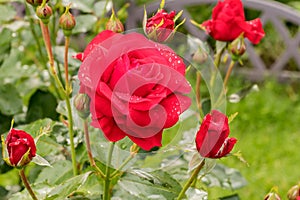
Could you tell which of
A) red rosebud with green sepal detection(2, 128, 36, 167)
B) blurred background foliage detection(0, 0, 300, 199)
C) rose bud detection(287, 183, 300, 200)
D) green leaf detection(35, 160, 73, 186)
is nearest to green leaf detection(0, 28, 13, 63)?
blurred background foliage detection(0, 0, 300, 199)

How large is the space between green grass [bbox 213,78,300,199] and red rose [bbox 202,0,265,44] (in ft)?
3.75

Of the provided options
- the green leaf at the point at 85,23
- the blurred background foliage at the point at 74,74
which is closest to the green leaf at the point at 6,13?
the blurred background foliage at the point at 74,74

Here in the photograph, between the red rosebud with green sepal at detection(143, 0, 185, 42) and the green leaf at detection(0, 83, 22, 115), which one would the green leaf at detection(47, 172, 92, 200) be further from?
the green leaf at detection(0, 83, 22, 115)

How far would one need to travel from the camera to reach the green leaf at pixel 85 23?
1310 mm

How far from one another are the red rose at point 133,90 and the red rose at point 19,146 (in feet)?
0.26

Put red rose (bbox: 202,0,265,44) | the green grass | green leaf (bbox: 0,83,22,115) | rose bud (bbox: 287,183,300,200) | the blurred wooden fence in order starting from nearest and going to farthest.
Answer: rose bud (bbox: 287,183,300,200), red rose (bbox: 202,0,265,44), green leaf (bbox: 0,83,22,115), the green grass, the blurred wooden fence

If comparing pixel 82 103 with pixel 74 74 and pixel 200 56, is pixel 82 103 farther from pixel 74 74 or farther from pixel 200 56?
pixel 74 74

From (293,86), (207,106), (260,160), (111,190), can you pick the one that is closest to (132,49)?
(111,190)

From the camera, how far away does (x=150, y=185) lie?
2.81 feet

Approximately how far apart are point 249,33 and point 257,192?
130cm

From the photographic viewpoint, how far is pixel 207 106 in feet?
3.58

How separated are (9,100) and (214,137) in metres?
0.61

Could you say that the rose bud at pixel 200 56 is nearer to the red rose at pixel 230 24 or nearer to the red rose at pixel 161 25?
the red rose at pixel 230 24

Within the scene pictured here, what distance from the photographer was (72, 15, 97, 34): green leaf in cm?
131
